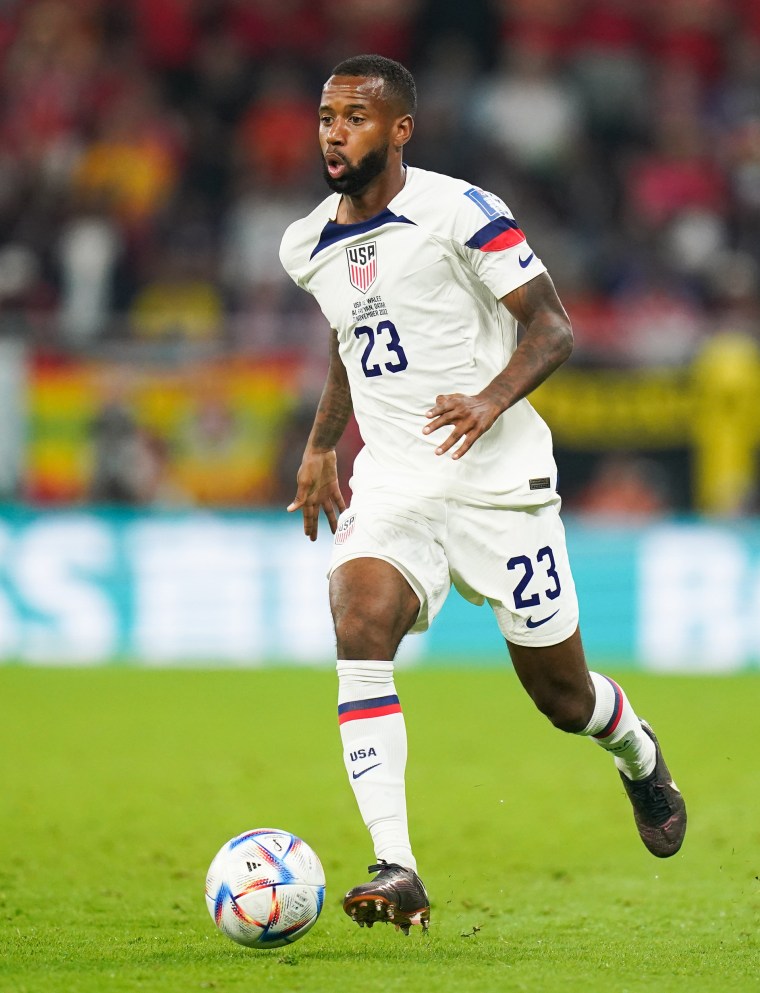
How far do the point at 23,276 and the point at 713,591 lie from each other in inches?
235

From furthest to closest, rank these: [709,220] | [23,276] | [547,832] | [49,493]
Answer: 1. [709,220]
2. [23,276]
3. [49,493]
4. [547,832]

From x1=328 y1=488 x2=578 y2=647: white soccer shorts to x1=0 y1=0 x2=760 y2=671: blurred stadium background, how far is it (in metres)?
6.24

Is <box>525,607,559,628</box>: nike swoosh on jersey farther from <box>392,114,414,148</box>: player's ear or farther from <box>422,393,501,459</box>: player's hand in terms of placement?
<box>392,114,414,148</box>: player's ear

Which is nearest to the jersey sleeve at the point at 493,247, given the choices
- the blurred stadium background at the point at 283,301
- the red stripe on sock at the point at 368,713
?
the red stripe on sock at the point at 368,713

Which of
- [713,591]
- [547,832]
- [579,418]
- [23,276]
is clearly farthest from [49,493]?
[547,832]

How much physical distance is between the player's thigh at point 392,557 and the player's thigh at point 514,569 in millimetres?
72

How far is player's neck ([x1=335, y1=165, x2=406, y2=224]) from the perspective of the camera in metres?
5.12

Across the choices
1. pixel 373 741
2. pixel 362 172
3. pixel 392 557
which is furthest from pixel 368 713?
pixel 362 172

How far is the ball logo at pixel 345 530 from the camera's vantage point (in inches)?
202

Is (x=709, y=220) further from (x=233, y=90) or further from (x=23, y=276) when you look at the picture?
(x=23, y=276)

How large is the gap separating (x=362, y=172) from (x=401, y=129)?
22 centimetres

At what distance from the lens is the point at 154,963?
14.9 feet

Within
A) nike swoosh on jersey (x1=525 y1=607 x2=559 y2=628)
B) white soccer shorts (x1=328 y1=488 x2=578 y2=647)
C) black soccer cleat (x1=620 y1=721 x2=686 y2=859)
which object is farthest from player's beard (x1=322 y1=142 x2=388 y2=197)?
black soccer cleat (x1=620 y1=721 x2=686 y2=859)

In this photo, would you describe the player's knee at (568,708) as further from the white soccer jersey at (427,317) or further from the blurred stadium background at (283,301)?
the blurred stadium background at (283,301)
